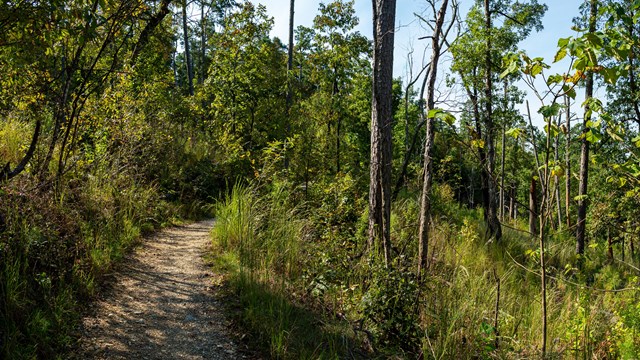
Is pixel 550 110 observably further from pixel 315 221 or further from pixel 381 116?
pixel 315 221

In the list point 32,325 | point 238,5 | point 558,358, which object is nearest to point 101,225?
point 32,325

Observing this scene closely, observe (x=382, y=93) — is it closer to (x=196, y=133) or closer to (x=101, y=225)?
(x=101, y=225)

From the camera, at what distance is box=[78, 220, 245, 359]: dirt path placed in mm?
3707

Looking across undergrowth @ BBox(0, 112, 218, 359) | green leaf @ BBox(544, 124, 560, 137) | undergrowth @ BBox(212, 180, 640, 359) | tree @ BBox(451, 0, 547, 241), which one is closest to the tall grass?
undergrowth @ BBox(212, 180, 640, 359)

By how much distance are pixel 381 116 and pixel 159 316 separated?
3564 millimetres

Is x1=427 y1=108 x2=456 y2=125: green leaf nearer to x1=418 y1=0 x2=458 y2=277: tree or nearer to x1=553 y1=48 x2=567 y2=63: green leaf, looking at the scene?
x1=553 y1=48 x2=567 y2=63: green leaf

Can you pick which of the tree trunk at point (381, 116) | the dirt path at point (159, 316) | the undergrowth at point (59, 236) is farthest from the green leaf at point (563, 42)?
the undergrowth at point (59, 236)

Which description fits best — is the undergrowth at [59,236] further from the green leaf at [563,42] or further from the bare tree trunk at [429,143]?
the green leaf at [563,42]

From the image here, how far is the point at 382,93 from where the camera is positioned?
18.8 ft

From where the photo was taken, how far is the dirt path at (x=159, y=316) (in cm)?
371

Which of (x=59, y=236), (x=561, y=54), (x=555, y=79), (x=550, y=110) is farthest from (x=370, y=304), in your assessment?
(x=59, y=236)

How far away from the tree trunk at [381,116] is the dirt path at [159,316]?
2.35m

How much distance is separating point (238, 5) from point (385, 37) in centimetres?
655

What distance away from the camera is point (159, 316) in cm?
437
